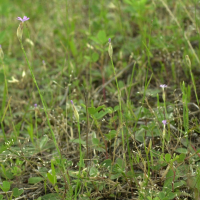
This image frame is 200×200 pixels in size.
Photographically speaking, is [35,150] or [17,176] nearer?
[17,176]

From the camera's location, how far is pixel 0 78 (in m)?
2.04

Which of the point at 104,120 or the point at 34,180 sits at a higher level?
the point at 104,120

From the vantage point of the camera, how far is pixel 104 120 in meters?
1.41

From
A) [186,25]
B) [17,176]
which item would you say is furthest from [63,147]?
[186,25]

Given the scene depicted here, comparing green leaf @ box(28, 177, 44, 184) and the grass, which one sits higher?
the grass

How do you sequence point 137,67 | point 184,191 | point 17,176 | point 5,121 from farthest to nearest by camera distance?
1. point 137,67
2. point 5,121
3. point 17,176
4. point 184,191

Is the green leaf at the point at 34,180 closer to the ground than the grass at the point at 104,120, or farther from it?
closer to the ground

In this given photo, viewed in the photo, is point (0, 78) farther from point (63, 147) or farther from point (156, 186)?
point (156, 186)

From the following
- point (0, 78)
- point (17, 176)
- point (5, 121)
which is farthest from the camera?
A: point (0, 78)

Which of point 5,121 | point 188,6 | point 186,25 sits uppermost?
point 188,6

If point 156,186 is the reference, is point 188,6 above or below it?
above

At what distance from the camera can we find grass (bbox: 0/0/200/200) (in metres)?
1.23

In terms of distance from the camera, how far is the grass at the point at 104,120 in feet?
4.02

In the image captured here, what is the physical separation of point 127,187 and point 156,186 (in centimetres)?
13
